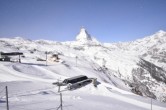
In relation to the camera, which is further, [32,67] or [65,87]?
[32,67]

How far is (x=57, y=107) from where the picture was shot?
25.0 meters

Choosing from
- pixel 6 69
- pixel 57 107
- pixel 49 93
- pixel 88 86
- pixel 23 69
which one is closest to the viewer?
pixel 57 107

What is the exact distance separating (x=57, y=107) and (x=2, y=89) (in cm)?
1193

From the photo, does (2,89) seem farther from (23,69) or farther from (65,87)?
(23,69)

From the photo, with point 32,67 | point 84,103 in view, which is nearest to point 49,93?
point 84,103

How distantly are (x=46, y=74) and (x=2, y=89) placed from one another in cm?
2323

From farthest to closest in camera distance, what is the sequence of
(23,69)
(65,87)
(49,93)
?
(23,69) < (65,87) < (49,93)

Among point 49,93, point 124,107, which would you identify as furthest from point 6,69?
point 124,107

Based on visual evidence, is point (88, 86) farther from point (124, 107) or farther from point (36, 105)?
point (36, 105)

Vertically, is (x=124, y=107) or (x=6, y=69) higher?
(x=6, y=69)

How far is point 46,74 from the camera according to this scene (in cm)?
5553

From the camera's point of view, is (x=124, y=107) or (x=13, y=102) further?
(x=124, y=107)

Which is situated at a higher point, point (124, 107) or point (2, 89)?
point (2, 89)

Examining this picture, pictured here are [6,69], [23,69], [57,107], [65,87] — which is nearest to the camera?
[57,107]
